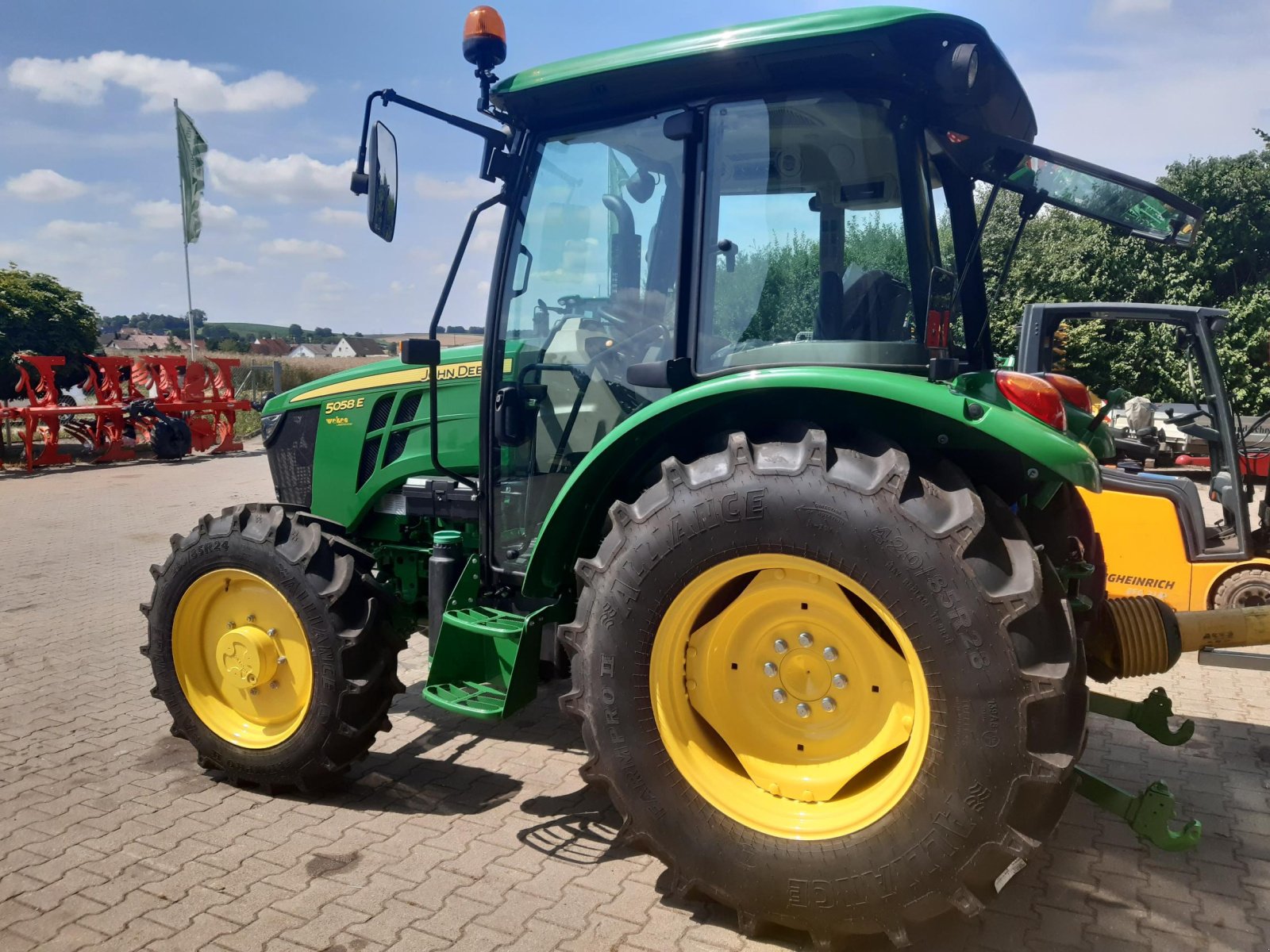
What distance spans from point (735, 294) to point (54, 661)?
15.1 feet

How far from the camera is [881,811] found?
2330 millimetres

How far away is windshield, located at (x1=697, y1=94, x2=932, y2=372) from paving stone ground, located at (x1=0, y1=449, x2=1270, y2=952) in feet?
5.40

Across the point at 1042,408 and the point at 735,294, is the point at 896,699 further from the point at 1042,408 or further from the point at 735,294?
the point at 735,294

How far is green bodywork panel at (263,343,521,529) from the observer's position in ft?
12.2

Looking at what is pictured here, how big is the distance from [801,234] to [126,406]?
1649 cm

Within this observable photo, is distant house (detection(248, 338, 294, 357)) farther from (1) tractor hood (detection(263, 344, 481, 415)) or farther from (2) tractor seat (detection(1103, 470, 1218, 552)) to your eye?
(2) tractor seat (detection(1103, 470, 1218, 552))

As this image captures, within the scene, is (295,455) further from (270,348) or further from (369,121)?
(270,348)

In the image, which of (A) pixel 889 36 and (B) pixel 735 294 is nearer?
(A) pixel 889 36

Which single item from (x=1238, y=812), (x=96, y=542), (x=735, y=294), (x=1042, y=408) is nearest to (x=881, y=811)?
(x=1042, y=408)

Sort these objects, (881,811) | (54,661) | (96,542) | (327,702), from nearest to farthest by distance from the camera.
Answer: (881,811)
(327,702)
(54,661)
(96,542)

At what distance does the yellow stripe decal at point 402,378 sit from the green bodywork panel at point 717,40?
0.97m

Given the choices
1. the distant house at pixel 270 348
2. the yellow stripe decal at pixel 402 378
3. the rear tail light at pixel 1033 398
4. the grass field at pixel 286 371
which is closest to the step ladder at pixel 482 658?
the yellow stripe decal at pixel 402 378

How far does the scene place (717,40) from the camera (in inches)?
105

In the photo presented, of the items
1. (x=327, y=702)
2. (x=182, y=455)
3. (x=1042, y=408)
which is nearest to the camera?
(x=1042, y=408)
